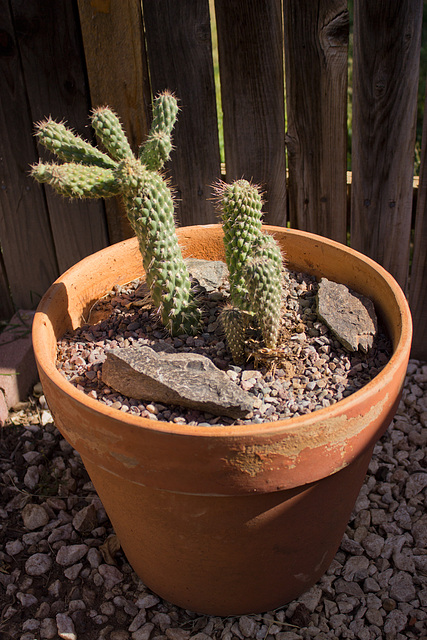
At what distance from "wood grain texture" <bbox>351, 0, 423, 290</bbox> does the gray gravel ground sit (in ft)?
2.71

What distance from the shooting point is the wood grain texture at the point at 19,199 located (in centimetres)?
253

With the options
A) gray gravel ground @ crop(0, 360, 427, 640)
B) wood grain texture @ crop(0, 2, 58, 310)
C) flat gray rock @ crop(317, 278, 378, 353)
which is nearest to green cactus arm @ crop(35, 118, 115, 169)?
flat gray rock @ crop(317, 278, 378, 353)

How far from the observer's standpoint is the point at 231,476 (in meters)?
1.41

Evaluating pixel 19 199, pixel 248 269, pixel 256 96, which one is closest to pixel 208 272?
pixel 248 269

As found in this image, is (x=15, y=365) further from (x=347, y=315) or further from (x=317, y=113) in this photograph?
(x=317, y=113)

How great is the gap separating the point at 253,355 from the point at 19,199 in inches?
64.6

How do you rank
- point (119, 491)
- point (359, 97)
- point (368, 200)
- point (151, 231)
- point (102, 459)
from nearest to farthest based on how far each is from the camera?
point (102, 459) < point (119, 491) < point (151, 231) < point (359, 97) < point (368, 200)

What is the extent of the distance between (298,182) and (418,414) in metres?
1.15

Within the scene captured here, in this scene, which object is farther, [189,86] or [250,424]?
[189,86]

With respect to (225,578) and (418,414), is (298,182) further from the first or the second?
(225,578)

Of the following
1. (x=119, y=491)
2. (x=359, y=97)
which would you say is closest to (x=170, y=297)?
(x=119, y=491)

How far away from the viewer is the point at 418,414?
261 cm

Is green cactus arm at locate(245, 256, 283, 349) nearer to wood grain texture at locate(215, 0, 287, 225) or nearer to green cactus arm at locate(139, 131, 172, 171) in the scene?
green cactus arm at locate(139, 131, 172, 171)

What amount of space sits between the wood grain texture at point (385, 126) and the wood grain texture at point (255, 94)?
1.01 ft
